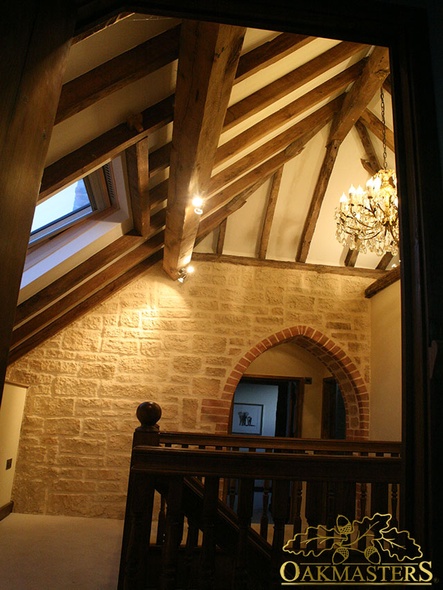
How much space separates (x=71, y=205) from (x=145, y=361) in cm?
234

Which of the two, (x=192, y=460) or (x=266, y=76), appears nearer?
(x=192, y=460)

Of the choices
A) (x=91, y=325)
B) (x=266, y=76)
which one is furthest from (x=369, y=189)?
(x=91, y=325)

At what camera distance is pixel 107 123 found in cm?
281

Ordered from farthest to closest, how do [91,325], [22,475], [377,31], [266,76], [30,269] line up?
1. [91,325]
2. [22,475]
3. [30,269]
4. [266,76]
5. [377,31]

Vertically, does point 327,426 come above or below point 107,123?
below

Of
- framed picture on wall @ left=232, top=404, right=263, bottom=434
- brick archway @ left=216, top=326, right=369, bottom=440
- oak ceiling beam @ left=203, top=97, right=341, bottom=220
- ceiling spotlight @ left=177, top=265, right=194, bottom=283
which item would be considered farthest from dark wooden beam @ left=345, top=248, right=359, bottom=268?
framed picture on wall @ left=232, top=404, right=263, bottom=434

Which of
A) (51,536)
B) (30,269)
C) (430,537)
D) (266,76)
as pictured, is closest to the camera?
(430,537)

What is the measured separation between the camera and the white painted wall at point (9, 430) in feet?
15.7

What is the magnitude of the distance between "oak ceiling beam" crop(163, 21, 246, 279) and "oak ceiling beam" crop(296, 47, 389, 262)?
1878 millimetres

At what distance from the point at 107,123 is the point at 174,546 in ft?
7.32

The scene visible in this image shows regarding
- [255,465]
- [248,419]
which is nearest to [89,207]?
[255,465]

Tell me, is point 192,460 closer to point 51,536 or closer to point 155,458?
point 155,458

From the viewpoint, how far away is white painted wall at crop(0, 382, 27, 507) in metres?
4.79

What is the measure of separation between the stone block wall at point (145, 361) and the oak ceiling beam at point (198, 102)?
2272 mm
